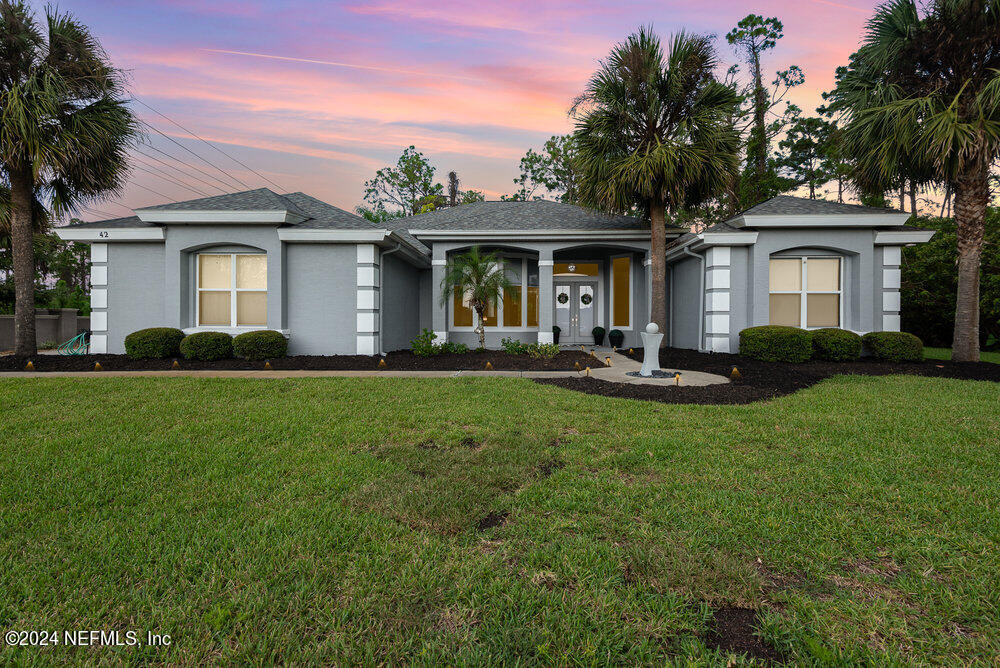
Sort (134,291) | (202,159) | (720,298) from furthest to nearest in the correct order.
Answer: (202,159), (720,298), (134,291)

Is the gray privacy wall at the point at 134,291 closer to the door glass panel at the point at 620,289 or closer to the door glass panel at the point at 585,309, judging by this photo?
the door glass panel at the point at 585,309

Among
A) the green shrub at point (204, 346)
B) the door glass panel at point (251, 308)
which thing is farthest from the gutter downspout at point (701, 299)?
the green shrub at point (204, 346)

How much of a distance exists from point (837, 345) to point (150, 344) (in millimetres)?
15627

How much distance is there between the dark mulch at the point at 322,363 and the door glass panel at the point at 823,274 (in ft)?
20.6

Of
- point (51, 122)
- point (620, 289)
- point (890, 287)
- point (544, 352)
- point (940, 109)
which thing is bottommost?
point (544, 352)

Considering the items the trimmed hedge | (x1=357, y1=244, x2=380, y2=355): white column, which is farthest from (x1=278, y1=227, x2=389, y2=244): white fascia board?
the trimmed hedge

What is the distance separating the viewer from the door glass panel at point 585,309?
15.7 m

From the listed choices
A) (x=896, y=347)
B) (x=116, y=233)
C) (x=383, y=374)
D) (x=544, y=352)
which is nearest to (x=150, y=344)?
(x=116, y=233)

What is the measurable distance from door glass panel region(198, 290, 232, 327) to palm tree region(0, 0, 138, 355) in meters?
3.54

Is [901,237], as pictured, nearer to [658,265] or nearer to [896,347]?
[896,347]

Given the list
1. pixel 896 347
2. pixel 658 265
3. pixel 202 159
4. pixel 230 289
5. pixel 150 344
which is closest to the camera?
pixel 150 344

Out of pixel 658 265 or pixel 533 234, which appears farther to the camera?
pixel 533 234

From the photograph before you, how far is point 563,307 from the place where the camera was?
15.8 meters

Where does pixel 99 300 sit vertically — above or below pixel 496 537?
above
